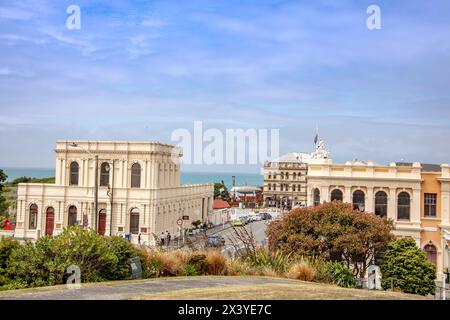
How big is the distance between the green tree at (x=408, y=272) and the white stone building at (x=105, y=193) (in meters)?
24.7

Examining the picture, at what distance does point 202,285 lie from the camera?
41.7ft

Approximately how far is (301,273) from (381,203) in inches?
842

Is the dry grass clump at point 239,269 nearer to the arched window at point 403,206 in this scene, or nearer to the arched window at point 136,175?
the arched window at point 403,206

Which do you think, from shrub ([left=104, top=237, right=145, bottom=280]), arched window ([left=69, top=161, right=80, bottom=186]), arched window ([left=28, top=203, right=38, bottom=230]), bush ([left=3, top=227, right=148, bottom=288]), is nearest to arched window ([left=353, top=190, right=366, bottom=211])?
shrub ([left=104, top=237, right=145, bottom=280])

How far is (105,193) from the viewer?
49.3m

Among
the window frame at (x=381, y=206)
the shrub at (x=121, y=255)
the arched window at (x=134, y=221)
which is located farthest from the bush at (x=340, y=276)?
the arched window at (x=134, y=221)

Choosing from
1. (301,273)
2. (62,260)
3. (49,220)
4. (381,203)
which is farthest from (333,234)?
(49,220)

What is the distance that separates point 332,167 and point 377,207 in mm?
3978

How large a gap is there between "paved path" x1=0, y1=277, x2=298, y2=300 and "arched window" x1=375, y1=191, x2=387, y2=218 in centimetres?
2391

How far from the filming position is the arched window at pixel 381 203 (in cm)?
3625

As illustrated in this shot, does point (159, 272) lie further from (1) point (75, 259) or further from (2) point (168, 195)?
(2) point (168, 195)

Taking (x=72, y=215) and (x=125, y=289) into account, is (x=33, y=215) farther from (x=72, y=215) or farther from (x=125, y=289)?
(x=125, y=289)

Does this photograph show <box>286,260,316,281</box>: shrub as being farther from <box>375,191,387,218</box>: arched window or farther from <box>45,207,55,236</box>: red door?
<box>45,207,55,236</box>: red door
